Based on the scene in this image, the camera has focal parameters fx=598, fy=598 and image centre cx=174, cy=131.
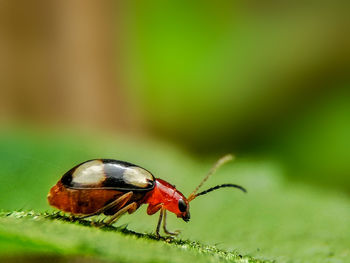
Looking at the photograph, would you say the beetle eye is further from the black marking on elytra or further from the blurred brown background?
the blurred brown background

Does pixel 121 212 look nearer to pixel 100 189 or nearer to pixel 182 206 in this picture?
pixel 100 189

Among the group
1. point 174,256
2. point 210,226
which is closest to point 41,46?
point 210,226

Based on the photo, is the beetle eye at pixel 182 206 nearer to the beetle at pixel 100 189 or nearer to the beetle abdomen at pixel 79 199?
the beetle at pixel 100 189

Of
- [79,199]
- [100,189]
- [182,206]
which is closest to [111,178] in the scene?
[100,189]

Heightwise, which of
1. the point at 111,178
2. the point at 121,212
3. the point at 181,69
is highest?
the point at 181,69

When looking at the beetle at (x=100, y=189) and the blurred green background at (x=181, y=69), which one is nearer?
the beetle at (x=100, y=189)

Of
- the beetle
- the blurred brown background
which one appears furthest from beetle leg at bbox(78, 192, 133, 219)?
the blurred brown background

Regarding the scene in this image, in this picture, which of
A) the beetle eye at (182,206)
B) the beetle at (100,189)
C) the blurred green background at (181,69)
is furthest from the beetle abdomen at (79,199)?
the blurred green background at (181,69)

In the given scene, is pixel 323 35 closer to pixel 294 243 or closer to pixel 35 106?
pixel 35 106
